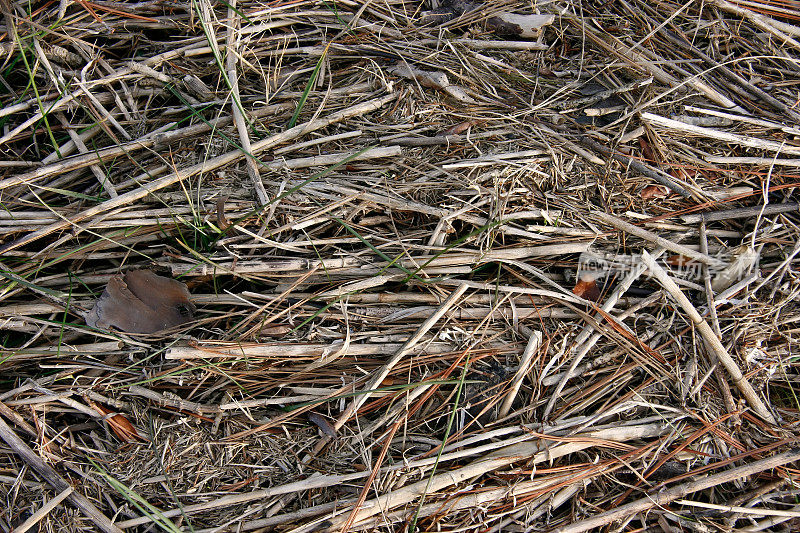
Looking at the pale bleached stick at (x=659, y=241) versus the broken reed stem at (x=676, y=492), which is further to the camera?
the pale bleached stick at (x=659, y=241)

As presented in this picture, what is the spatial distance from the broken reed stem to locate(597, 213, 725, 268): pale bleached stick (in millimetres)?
746

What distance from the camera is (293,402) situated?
180 cm

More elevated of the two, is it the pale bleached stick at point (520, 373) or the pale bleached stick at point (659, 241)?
the pale bleached stick at point (659, 241)

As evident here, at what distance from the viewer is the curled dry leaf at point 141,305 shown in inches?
72.2

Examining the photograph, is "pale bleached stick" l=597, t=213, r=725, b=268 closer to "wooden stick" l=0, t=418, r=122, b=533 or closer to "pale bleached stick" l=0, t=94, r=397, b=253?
"pale bleached stick" l=0, t=94, r=397, b=253

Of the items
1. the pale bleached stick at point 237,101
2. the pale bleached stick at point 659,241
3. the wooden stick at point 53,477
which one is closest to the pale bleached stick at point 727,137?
A: the pale bleached stick at point 659,241

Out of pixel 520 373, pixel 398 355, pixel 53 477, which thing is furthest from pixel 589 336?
pixel 53 477

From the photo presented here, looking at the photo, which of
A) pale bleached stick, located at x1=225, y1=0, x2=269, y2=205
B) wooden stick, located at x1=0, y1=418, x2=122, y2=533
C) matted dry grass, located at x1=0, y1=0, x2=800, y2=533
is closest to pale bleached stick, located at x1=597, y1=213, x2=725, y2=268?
matted dry grass, located at x1=0, y1=0, x2=800, y2=533

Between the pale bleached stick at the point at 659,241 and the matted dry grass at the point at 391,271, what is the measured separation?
0.04ft

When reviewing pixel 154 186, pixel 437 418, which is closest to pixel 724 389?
pixel 437 418

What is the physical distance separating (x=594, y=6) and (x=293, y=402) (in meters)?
2.20

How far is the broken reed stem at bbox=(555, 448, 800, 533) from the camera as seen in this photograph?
1730 mm

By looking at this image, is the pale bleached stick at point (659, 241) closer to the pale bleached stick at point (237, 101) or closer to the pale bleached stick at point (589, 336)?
the pale bleached stick at point (589, 336)

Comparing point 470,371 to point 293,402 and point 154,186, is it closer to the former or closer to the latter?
point 293,402
